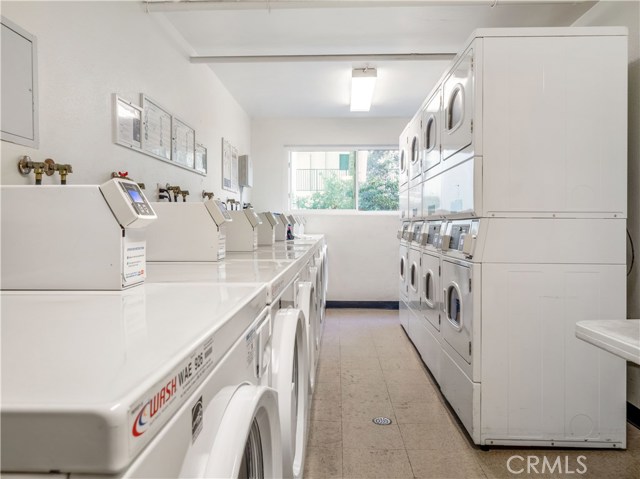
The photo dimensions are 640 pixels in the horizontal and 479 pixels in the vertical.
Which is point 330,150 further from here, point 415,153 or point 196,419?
point 196,419

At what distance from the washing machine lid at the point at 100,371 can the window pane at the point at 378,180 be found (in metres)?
4.76

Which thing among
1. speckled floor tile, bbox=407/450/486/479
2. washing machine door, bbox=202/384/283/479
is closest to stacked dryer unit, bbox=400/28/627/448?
speckled floor tile, bbox=407/450/486/479

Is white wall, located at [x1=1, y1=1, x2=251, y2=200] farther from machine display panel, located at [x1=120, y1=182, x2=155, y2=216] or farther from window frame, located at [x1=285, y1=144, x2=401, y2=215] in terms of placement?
window frame, located at [x1=285, y1=144, x2=401, y2=215]

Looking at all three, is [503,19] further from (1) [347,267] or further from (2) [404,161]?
(1) [347,267]

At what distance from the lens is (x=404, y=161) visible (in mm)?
3820

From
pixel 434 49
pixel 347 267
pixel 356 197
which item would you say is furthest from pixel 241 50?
pixel 347 267

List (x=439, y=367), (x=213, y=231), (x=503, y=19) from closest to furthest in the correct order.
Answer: (x=213, y=231)
(x=439, y=367)
(x=503, y=19)

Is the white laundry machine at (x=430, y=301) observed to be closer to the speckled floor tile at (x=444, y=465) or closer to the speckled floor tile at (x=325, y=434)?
the speckled floor tile at (x=444, y=465)

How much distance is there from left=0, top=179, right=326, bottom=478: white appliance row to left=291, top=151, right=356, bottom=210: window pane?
4.23 metres

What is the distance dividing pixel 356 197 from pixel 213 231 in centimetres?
384

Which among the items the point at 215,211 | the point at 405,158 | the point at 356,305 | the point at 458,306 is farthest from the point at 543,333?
the point at 356,305

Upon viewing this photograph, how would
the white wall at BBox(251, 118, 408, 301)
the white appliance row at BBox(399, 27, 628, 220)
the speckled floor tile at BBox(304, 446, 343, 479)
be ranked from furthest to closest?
the white wall at BBox(251, 118, 408, 301)
the white appliance row at BBox(399, 27, 628, 220)
the speckled floor tile at BBox(304, 446, 343, 479)

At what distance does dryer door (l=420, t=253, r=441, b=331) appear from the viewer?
2.48 m

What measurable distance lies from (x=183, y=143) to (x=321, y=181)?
9.06 feet
